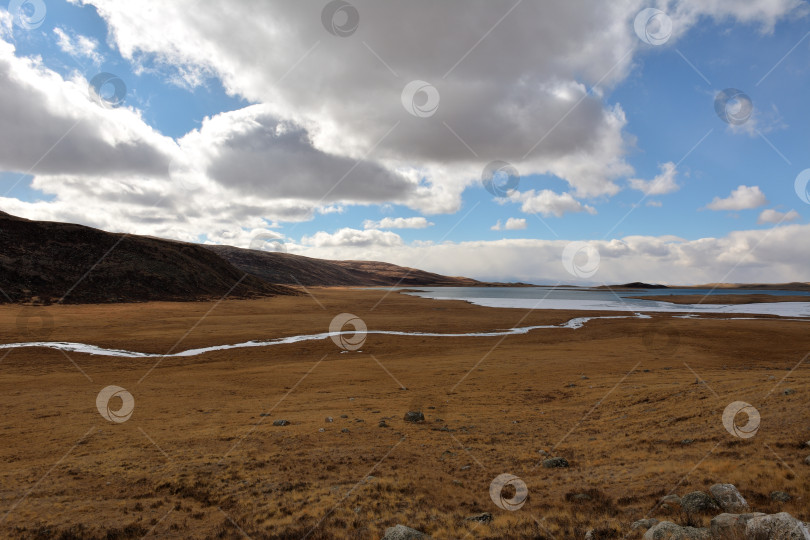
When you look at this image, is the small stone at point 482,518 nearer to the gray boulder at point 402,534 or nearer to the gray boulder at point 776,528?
the gray boulder at point 402,534

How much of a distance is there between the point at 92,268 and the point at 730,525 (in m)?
136

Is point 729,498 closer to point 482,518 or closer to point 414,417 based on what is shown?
point 482,518

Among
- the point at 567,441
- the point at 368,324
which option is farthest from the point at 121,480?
the point at 368,324

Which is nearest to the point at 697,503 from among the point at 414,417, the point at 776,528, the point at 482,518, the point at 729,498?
the point at 729,498

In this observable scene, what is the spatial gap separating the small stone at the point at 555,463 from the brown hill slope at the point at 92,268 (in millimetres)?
111740

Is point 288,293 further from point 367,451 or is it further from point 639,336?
point 367,451

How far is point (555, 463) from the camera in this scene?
15.5m

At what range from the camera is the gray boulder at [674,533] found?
8.30m

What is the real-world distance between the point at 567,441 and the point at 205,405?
75.9ft

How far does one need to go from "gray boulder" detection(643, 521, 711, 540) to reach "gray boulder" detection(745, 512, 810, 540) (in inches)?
33.2

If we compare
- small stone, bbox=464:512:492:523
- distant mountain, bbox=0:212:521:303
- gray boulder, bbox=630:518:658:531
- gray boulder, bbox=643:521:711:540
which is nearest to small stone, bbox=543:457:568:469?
small stone, bbox=464:512:492:523

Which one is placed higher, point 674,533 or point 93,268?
point 93,268

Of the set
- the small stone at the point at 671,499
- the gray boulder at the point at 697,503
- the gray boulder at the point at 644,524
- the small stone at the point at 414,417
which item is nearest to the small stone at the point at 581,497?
the small stone at the point at 671,499

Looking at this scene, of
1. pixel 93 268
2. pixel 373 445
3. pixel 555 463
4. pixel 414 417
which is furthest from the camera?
pixel 93 268
